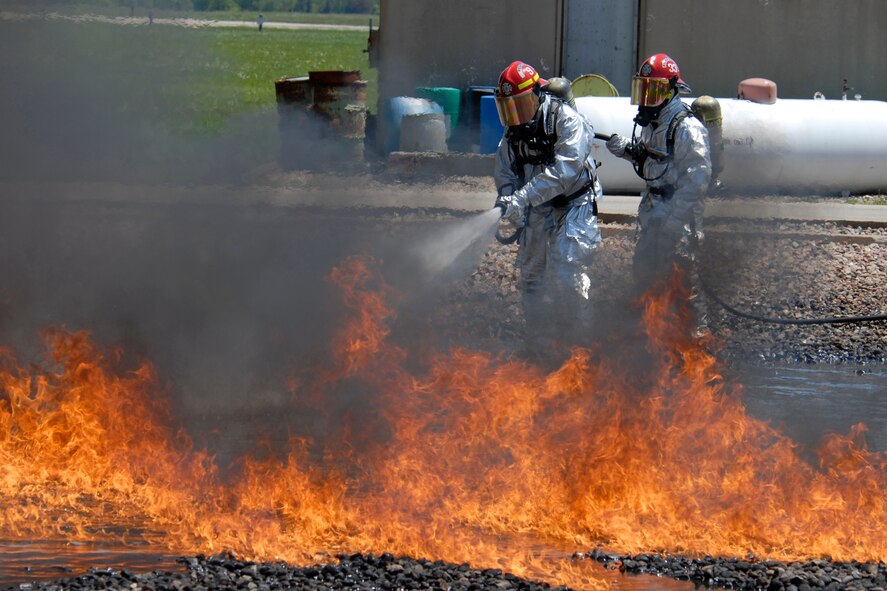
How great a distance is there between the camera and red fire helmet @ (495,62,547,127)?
727 cm

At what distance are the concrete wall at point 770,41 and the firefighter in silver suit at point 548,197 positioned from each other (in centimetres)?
890

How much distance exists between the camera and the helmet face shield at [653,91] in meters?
7.76

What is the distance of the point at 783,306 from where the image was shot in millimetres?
10234

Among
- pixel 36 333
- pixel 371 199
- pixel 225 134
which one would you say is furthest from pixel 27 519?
pixel 371 199

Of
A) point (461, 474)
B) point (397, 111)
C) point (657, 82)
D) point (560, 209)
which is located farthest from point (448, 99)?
point (461, 474)

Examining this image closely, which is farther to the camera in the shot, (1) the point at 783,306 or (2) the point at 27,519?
(1) the point at 783,306

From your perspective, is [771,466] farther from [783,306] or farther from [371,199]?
[371,199]

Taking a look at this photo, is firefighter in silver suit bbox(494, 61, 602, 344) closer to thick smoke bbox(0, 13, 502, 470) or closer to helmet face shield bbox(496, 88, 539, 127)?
helmet face shield bbox(496, 88, 539, 127)

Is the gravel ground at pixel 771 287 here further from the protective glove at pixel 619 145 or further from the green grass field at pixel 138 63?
the green grass field at pixel 138 63

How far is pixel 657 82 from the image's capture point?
7758mm

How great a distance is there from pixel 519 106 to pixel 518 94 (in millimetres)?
74

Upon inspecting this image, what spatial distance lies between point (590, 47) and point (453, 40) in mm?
1842

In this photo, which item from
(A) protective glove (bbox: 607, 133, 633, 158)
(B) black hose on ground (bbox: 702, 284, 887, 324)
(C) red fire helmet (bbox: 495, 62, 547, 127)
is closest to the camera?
(C) red fire helmet (bbox: 495, 62, 547, 127)

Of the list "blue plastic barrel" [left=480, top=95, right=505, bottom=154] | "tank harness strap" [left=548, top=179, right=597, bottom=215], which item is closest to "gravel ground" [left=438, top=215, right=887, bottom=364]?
"tank harness strap" [left=548, top=179, right=597, bottom=215]
